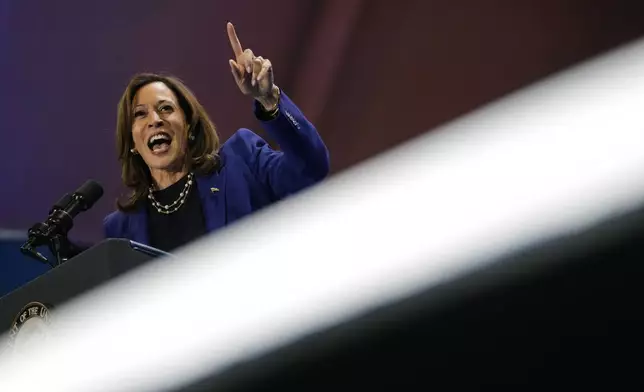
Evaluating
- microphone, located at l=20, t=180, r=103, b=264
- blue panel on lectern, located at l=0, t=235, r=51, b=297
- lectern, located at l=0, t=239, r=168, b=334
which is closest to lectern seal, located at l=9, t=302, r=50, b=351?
lectern, located at l=0, t=239, r=168, b=334

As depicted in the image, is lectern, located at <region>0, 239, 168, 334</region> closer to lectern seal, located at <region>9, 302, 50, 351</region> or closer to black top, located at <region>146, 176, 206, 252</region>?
lectern seal, located at <region>9, 302, 50, 351</region>

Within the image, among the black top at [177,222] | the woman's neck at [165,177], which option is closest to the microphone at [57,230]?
the black top at [177,222]

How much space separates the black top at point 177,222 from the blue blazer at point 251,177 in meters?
0.01

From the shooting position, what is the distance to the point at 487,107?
1.98 metres

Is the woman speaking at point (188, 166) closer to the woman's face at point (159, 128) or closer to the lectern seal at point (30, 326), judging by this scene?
the woman's face at point (159, 128)

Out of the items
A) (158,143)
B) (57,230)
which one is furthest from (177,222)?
(57,230)

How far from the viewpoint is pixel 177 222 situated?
54.6 inches

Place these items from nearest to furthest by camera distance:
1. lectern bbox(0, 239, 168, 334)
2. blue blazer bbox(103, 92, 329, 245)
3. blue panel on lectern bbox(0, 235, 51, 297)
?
lectern bbox(0, 239, 168, 334) → blue blazer bbox(103, 92, 329, 245) → blue panel on lectern bbox(0, 235, 51, 297)

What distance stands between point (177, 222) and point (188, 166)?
0.11 metres

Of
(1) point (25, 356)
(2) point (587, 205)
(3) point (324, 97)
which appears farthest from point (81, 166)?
(2) point (587, 205)

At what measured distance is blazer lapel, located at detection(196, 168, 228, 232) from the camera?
52.6 inches

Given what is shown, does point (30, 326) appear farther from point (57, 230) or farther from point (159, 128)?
point (159, 128)

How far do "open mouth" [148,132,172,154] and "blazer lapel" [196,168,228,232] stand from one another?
0.26 feet

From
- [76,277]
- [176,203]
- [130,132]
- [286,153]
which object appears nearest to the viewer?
[76,277]
